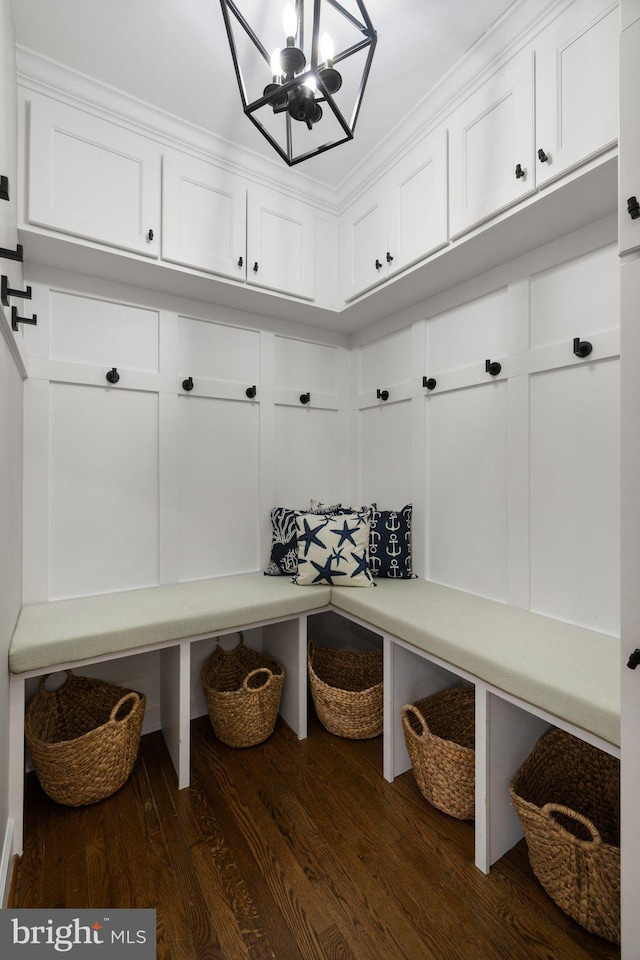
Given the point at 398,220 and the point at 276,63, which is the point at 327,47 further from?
the point at 398,220

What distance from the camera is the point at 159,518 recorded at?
2.20 m

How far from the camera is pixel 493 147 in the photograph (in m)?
1.58

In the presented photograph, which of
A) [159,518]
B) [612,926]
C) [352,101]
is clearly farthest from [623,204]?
[159,518]

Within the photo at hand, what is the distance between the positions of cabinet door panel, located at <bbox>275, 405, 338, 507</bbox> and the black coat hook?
1405 millimetres

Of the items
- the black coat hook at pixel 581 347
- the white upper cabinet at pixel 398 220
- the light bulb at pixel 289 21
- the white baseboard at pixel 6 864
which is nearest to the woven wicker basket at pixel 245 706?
the white baseboard at pixel 6 864

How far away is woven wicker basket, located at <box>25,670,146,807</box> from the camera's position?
1606 millimetres

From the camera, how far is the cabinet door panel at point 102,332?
1971mm

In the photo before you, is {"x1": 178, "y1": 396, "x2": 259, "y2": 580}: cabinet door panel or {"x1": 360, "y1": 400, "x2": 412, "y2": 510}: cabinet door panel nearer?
{"x1": 178, "y1": 396, "x2": 259, "y2": 580}: cabinet door panel

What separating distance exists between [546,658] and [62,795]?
5.75ft

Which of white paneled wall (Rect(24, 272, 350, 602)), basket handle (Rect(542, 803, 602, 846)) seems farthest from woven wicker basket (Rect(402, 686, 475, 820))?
white paneled wall (Rect(24, 272, 350, 602))

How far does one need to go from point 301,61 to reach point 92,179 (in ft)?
3.31

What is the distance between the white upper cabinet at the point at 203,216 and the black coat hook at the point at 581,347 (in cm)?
142

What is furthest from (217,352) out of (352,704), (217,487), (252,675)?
(352,704)

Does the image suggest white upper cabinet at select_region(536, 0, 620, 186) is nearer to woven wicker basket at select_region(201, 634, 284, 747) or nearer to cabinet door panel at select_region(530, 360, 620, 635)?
cabinet door panel at select_region(530, 360, 620, 635)
